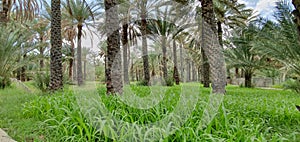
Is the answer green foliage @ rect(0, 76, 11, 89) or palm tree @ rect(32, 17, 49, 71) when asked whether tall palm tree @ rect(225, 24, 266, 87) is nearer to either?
green foliage @ rect(0, 76, 11, 89)

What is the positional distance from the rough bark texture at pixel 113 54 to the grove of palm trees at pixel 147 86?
0.10 ft

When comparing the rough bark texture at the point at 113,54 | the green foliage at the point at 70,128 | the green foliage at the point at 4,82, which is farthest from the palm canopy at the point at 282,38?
the green foliage at the point at 4,82

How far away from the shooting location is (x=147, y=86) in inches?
557

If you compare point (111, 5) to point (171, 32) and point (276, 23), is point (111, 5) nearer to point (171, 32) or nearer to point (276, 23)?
point (276, 23)

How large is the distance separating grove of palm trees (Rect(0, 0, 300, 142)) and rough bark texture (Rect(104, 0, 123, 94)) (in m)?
A: 0.03

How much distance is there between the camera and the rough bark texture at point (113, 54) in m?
7.38

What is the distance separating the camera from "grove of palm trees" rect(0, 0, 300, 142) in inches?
142

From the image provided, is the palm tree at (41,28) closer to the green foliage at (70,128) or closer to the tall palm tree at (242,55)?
the tall palm tree at (242,55)

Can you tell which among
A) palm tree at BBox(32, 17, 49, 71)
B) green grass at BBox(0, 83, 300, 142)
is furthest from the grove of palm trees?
palm tree at BBox(32, 17, 49, 71)

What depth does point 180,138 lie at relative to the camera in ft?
10.7

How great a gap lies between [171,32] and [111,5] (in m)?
12.4

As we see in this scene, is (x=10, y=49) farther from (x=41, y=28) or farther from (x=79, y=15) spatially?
(x=41, y=28)

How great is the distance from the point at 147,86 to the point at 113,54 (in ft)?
22.8

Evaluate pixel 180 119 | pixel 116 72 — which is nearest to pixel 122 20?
pixel 116 72
